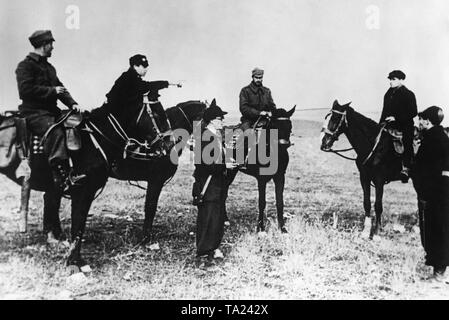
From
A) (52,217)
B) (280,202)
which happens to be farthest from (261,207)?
(52,217)

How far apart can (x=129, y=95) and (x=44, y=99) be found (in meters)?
1.14

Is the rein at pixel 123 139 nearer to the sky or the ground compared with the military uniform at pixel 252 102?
nearer to the ground

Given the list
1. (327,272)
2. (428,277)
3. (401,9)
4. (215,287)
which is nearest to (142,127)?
(215,287)

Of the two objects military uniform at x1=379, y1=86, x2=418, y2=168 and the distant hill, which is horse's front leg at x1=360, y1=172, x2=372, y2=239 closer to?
military uniform at x1=379, y1=86, x2=418, y2=168

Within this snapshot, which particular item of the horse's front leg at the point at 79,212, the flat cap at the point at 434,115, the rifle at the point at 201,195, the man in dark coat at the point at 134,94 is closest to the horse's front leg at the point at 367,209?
the flat cap at the point at 434,115

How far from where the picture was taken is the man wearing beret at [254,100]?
313 inches

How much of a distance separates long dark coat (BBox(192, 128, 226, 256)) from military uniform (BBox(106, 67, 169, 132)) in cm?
89

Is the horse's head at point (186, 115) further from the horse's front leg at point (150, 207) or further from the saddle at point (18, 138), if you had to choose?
the saddle at point (18, 138)

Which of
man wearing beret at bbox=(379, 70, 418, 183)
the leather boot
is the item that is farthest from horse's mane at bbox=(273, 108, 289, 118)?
the leather boot

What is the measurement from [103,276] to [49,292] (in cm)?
69

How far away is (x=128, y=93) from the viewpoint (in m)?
6.10

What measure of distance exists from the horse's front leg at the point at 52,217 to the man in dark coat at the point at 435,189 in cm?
549

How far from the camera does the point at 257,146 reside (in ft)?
25.9
